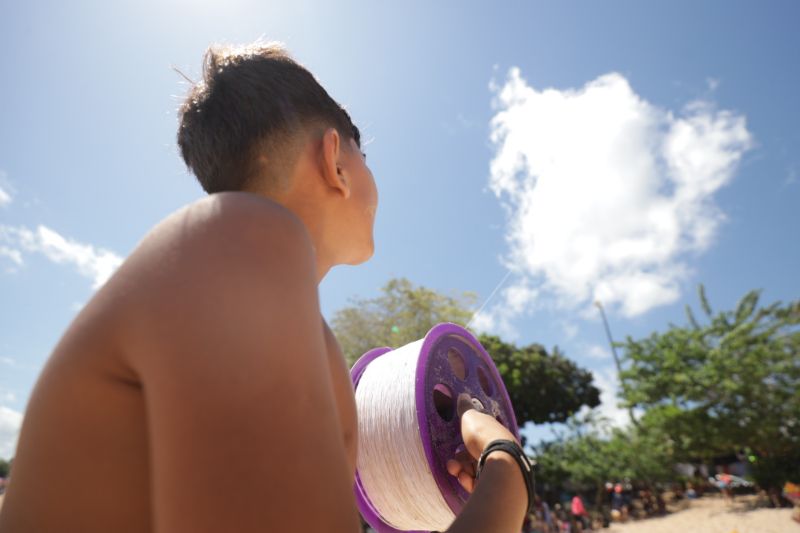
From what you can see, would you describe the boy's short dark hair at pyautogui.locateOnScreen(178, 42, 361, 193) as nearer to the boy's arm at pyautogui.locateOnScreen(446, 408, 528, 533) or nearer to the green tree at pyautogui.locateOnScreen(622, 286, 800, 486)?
the boy's arm at pyautogui.locateOnScreen(446, 408, 528, 533)

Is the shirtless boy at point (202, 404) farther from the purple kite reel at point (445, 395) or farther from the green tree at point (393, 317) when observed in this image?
the green tree at point (393, 317)

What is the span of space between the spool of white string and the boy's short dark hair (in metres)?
1.20

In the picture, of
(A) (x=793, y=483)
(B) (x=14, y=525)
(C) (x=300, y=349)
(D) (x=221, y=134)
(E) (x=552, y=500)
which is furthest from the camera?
(E) (x=552, y=500)

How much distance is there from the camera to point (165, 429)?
667 mm

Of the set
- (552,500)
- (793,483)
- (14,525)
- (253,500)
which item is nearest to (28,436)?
(14,525)

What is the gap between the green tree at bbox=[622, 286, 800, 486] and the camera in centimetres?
2056

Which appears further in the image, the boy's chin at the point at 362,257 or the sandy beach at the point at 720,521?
the sandy beach at the point at 720,521

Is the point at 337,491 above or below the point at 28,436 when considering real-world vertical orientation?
below

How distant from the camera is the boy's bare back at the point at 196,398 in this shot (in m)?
0.64

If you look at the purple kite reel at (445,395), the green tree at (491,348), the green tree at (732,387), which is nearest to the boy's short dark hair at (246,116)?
the purple kite reel at (445,395)

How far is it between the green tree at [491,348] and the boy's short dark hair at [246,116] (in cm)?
1788

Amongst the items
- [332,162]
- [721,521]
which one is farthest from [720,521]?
[332,162]

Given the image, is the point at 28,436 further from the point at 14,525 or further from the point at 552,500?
the point at 552,500

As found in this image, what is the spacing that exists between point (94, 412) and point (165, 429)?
22cm
